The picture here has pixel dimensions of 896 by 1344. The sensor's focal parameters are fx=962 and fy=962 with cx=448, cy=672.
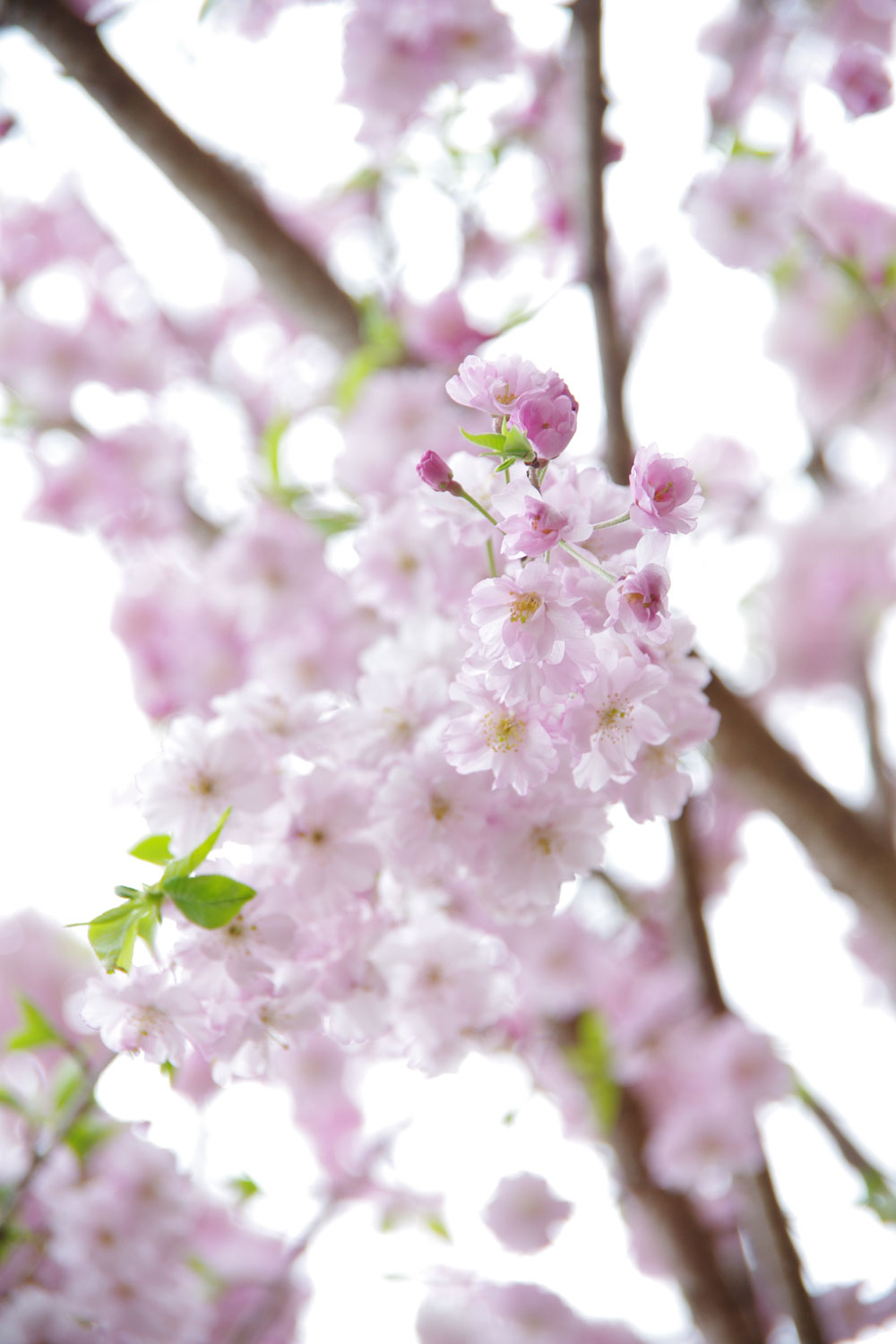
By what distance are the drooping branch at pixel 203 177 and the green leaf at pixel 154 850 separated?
0.92m

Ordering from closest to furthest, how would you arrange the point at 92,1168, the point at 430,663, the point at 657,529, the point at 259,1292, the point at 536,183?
the point at 657,529 < the point at 430,663 < the point at 92,1168 < the point at 259,1292 < the point at 536,183

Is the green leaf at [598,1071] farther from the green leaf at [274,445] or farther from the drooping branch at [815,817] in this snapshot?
the green leaf at [274,445]

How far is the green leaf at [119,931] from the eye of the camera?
2.07 ft

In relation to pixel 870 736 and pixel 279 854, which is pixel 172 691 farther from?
pixel 870 736

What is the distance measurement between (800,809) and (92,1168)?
0.99 m

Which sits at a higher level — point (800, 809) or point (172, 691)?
point (172, 691)

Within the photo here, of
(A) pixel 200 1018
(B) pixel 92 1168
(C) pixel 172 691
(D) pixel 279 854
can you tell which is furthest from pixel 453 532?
(C) pixel 172 691

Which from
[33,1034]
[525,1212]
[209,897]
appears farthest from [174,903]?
[525,1212]

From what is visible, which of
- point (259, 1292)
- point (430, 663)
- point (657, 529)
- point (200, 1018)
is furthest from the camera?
point (259, 1292)

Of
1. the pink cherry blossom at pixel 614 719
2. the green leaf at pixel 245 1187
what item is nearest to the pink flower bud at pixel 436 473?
the pink cherry blossom at pixel 614 719

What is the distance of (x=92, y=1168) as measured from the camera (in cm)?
119

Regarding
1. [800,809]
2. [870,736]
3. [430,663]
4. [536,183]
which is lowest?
[870,736]

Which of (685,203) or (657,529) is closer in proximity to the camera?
(657,529)

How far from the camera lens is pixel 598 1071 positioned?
4.47 feet
